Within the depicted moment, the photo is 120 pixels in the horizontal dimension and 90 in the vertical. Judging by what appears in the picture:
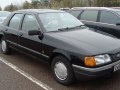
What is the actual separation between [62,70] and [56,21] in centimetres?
147

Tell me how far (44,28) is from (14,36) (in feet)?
4.96

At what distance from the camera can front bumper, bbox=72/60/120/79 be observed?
4.06 meters

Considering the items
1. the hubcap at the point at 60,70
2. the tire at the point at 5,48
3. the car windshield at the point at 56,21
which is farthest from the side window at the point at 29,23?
the tire at the point at 5,48

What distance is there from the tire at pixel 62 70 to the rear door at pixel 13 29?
1910mm

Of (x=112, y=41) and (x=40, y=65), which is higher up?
(x=112, y=41)

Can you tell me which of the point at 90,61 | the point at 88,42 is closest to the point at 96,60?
the point at 90,61

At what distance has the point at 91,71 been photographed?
4.05 metres

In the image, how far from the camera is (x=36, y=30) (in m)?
5.05

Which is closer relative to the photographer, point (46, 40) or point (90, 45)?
point (90, 45)

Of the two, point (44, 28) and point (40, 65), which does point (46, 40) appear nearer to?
point (44, 28)

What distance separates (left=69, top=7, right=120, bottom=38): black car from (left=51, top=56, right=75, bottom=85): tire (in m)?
2.91

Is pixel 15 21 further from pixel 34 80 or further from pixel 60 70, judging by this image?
pixel 60 70

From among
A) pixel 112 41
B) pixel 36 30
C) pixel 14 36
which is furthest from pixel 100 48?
pixel 14 36

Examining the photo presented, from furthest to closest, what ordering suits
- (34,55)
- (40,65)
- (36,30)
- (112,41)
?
(40,65) < (34,55) < (36,30) < (112,41)
